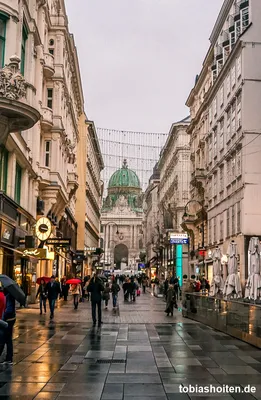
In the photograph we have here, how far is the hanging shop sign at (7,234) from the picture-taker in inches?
987

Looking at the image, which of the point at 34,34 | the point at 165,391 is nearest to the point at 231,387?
the point at 165,391

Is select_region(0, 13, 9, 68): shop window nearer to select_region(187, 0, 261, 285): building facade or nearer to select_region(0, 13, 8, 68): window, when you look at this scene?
select_region(0, 13, 8, 68): window

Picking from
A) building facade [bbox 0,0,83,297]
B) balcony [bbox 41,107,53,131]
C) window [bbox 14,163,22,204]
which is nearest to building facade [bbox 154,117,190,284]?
building facade [bbox 0,0,83,297]

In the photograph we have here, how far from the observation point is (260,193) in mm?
38094

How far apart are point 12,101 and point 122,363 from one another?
10.0 m

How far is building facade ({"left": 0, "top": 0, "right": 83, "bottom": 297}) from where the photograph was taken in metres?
20.3

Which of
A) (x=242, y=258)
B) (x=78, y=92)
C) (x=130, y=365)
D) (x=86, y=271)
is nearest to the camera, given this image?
(x=130, y=365)

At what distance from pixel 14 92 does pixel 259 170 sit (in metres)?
22.8

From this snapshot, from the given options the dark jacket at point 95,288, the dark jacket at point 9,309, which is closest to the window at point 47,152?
the dark jacket at point 95,288

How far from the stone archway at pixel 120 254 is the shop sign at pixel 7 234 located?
164 metres

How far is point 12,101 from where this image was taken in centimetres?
1872

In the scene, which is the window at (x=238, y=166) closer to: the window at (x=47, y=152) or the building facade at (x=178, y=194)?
the window at (x=47, y=152)

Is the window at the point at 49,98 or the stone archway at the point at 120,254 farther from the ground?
the window at the point at 49,98

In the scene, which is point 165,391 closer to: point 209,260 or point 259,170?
point 259,170
